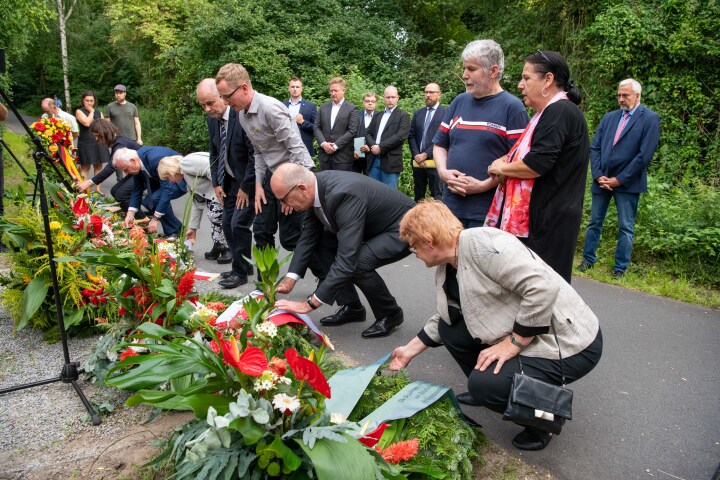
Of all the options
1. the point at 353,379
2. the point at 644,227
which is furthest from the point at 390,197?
the point at 644,227

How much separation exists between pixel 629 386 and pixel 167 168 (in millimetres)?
5199

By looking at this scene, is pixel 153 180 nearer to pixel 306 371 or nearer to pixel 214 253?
pixel 214 253

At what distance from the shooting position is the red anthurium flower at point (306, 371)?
6.62ft

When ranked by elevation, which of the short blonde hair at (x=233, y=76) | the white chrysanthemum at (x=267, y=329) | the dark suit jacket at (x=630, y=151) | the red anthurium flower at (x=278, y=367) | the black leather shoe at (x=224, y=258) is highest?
the short blonde hair at (x=233, y=76)

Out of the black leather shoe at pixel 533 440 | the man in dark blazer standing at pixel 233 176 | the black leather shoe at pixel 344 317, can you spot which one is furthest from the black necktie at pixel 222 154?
the black leather shoe at pixel 533 440

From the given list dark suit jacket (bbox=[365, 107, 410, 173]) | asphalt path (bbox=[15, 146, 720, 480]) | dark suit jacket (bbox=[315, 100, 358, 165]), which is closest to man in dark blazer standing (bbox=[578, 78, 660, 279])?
asphalt path (bbox=[15, 146, 720, 480])

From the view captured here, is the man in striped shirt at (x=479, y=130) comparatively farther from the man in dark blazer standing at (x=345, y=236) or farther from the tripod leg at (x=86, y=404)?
the tripod leg at (x=86, y=404)

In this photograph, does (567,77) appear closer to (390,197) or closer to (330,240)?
(390,197)

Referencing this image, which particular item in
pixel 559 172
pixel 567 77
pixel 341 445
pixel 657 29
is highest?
pixel 657 29

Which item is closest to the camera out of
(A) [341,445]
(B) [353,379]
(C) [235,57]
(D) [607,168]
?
(A) [341,445]

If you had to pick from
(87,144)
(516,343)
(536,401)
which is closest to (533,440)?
(536,401)

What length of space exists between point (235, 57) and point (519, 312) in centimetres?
1252

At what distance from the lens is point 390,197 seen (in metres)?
4.25

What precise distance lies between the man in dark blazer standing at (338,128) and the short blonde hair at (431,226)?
621 centimetres
